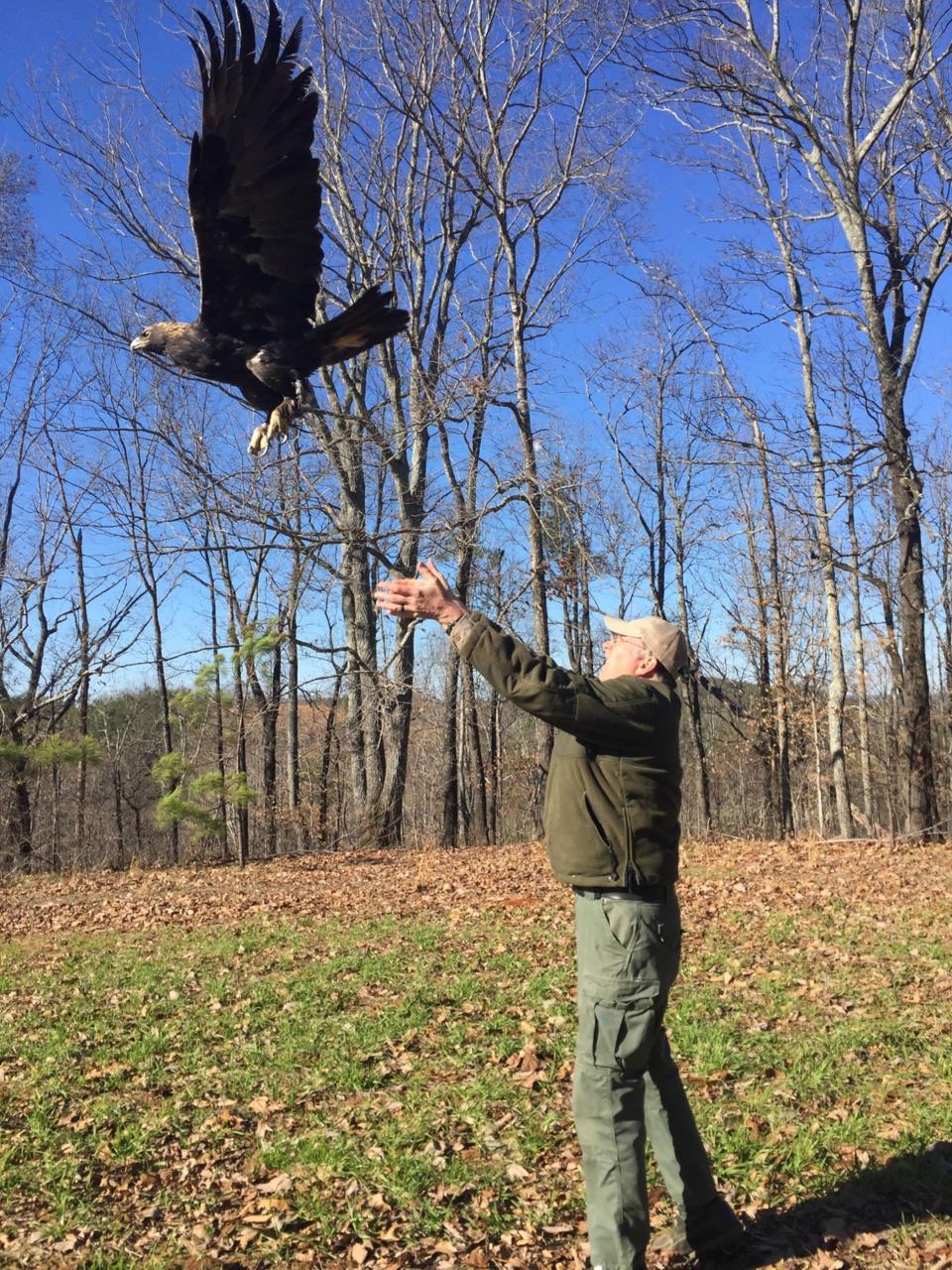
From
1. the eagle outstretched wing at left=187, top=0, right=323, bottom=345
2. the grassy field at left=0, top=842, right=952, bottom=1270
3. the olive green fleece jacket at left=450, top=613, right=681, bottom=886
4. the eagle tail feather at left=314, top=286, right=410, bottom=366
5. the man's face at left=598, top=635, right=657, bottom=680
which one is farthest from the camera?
the eagle tail feather at left=314, top=286, right=410, bottom=366

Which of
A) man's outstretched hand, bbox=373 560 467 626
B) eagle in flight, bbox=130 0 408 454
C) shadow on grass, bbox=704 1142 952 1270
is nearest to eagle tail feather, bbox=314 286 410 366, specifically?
eagle in flight, bbox=130 0 408 454

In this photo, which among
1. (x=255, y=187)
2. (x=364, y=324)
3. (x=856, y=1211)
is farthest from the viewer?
(x=255, y=187)

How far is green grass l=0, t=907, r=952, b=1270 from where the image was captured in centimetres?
361

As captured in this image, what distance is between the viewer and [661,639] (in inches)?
119

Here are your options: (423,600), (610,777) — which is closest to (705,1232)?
(610,777)

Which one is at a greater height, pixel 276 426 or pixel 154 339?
pixel 154 339

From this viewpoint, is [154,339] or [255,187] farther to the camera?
[154,339]

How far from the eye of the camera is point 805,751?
25.5 meters

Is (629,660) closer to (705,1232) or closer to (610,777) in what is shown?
(610,777)

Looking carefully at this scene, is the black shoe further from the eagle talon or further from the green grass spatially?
the eagle talon

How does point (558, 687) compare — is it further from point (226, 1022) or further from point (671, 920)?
point (226, 1022)

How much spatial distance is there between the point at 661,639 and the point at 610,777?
49 centimetres

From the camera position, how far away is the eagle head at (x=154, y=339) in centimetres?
463

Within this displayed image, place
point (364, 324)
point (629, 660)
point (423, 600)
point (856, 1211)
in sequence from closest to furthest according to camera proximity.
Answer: point (423, 600)
point (629, 660)
point (856, 1211)
point (364, 324)
